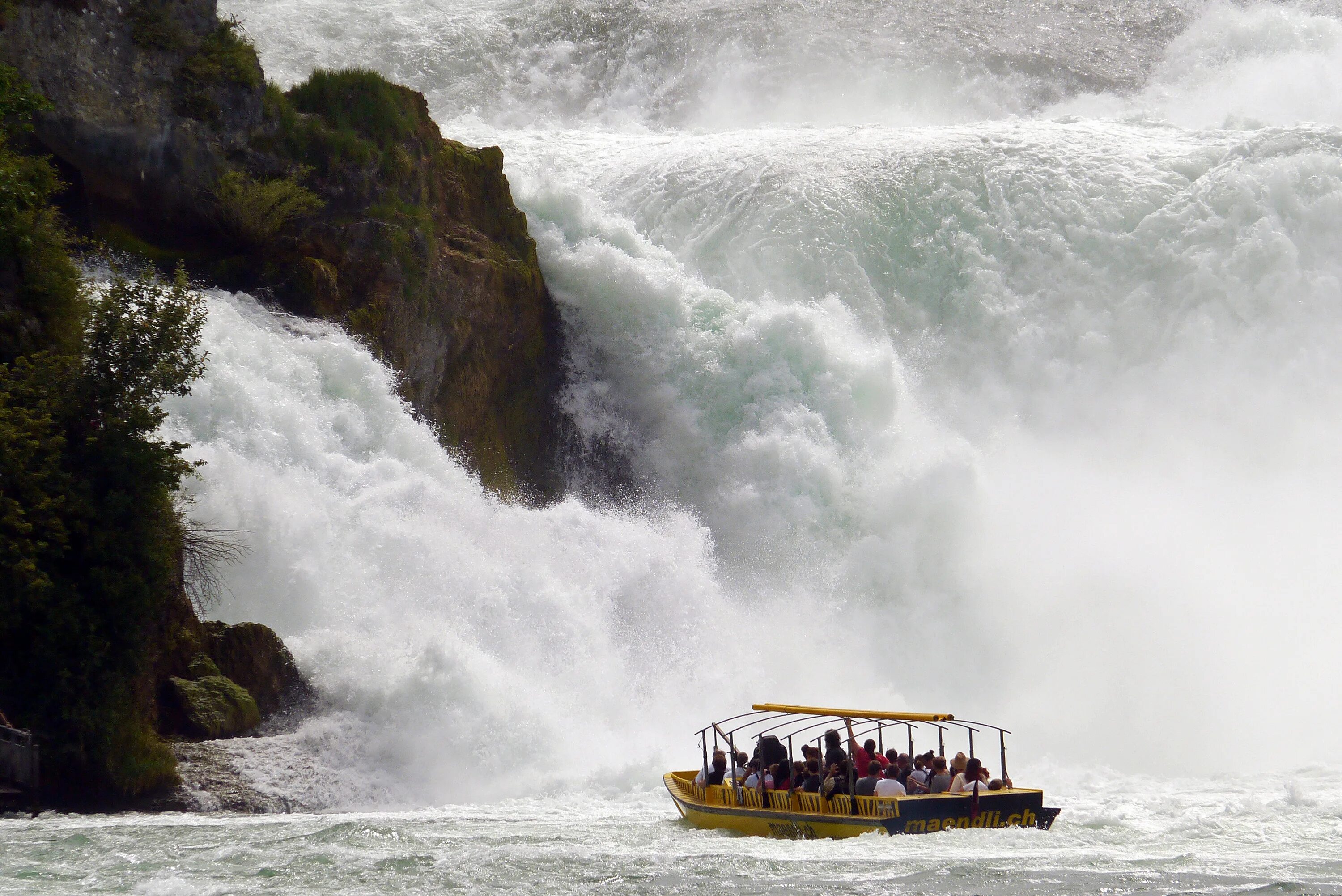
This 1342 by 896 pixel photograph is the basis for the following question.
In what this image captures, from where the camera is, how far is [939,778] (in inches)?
671

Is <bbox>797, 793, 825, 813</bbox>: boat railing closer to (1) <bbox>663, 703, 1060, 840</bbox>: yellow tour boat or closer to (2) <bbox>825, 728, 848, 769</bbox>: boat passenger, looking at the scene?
(1) <bbox>663, 703, 1060, 840</bbox>: yellow tour boat

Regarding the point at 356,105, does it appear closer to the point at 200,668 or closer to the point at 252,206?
the point at 252,206

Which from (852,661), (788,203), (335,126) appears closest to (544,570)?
(852,661)

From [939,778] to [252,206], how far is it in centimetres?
1565

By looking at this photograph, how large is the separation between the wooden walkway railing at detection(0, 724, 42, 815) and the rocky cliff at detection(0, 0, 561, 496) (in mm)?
10759

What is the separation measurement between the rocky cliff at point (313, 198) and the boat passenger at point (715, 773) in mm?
11254

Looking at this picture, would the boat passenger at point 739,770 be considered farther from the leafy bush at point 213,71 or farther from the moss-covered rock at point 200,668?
the leafy bush at point 213,71

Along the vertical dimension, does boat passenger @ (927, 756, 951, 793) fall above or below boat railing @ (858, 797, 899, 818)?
above

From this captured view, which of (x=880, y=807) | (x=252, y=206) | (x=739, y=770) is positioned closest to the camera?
(x=880, y=807)

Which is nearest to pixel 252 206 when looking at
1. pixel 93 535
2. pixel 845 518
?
pixel 93 535

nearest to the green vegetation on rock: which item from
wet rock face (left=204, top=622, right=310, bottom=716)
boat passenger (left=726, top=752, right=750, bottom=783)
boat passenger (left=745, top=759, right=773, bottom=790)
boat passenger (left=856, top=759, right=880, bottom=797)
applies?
wet rock face (left=204, top=622, right=310, bottom=716)

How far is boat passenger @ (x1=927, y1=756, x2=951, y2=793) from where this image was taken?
1703cm

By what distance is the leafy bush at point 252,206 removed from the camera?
2578cm

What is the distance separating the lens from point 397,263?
27391 mm
